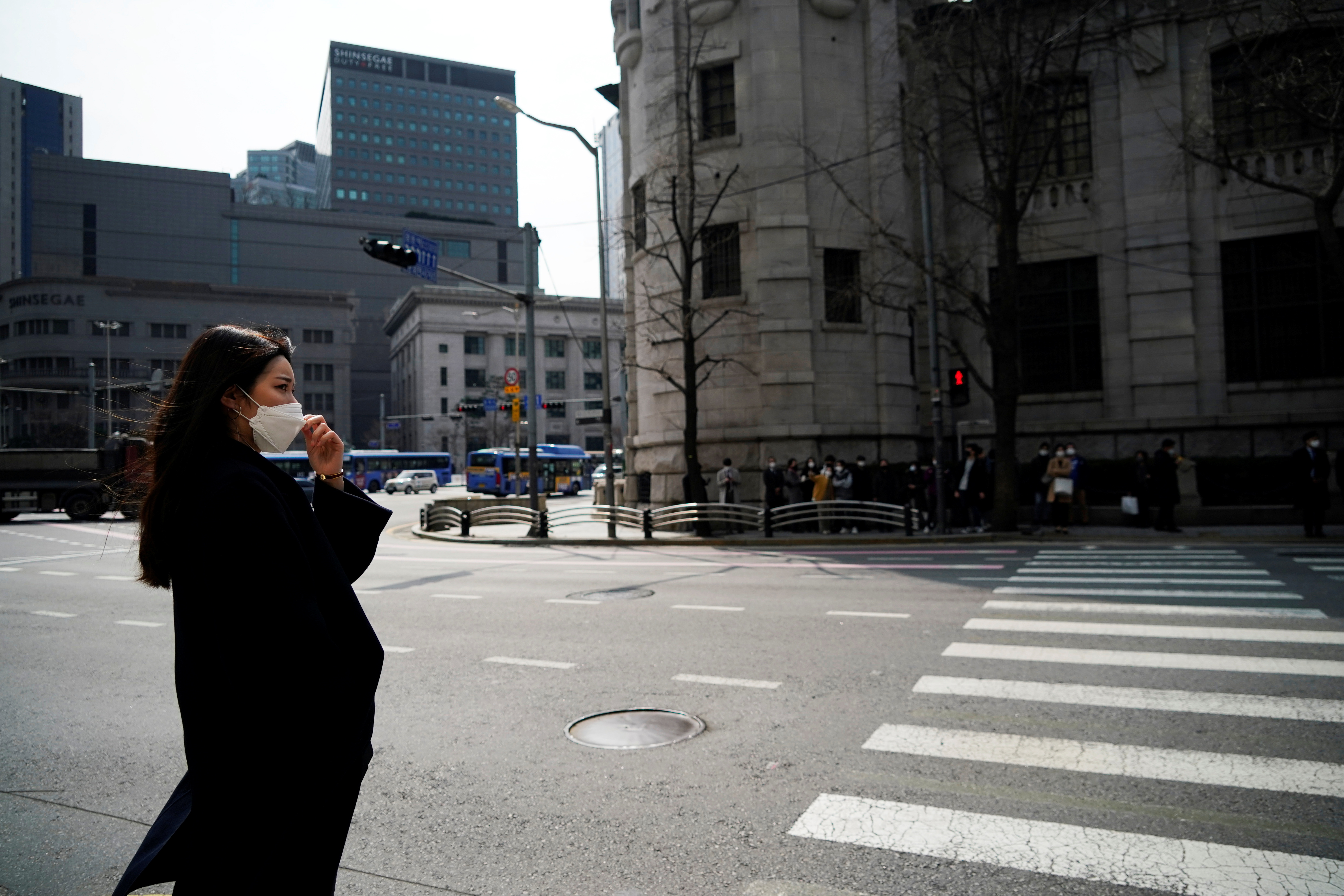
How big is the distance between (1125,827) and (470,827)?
9.93ft

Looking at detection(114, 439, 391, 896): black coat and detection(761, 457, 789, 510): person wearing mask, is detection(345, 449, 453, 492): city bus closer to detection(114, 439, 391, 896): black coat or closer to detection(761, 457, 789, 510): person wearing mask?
detection(761, 457, 789, 510): person wearing mask

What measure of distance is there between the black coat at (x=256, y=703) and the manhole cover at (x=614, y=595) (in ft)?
29.1

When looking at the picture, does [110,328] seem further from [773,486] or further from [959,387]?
[959,387]

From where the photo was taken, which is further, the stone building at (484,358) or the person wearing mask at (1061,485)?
the stone building at (484,358)

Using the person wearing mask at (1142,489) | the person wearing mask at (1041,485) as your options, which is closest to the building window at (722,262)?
the person wearing mask at (1041,485)

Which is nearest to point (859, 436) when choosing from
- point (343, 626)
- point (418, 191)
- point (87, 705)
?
point (87, 705)

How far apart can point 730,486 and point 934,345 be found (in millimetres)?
6290

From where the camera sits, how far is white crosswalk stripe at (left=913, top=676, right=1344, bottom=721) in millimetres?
5520

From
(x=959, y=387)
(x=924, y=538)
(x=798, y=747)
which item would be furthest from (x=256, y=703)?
(x=959, y=387)

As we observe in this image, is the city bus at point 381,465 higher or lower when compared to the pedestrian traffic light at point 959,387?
lower

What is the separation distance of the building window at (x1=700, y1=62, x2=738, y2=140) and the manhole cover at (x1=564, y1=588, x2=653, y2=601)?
18078 millimetres

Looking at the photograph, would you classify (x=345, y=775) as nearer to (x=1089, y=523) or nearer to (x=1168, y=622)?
(x=1168, y=622)

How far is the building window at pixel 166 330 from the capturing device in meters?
92.0

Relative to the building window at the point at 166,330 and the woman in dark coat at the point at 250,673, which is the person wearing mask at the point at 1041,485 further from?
the building window at the point at 166,330
